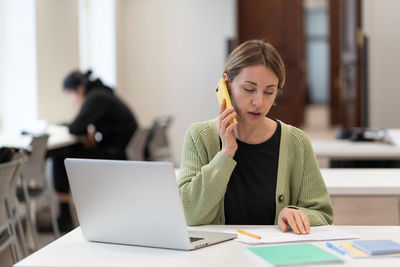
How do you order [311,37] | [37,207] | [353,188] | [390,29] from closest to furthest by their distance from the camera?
[353,188] → [390,29] → [37,207] → [311,37]

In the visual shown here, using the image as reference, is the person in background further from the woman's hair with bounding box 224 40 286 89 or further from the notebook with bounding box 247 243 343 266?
the notebook with bounding box 247 243 343 266

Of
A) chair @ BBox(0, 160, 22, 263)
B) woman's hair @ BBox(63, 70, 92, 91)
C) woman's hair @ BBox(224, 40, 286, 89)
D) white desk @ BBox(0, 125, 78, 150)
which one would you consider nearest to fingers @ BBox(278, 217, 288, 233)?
woman's hair @ BBox(224, 40, 286, 89)

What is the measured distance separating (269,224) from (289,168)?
19cm

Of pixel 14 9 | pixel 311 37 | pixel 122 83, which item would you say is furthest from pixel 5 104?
pixel 311 37

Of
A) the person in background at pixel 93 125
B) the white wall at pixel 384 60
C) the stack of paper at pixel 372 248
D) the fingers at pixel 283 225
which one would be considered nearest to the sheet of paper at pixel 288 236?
the fingers at pixel 283 225

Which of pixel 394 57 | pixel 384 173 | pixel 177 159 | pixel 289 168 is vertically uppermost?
pixel 394 57

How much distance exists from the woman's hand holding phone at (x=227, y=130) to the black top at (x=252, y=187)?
14 centimetres

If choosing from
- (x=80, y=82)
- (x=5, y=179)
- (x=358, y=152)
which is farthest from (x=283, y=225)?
(x=80, y=82)

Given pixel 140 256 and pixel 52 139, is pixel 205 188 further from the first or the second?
pixel 52 139

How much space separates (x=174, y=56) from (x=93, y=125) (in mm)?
3632

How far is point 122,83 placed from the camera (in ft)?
30.2

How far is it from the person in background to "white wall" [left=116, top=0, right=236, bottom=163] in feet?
10.3

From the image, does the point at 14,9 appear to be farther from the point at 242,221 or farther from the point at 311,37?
the point at 311,37

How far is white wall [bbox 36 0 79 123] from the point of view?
621 cm
